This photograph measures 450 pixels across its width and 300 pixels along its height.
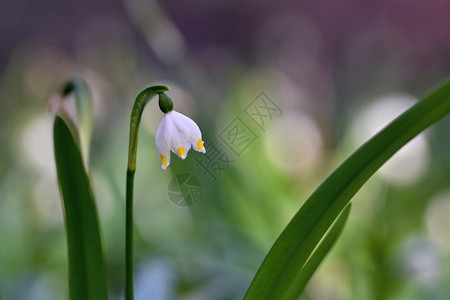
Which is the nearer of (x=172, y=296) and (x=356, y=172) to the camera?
(x=356, y=172)

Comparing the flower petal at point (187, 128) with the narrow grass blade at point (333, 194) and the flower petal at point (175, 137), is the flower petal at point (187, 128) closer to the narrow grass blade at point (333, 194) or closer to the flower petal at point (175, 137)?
the flower petal at point (175, 137)

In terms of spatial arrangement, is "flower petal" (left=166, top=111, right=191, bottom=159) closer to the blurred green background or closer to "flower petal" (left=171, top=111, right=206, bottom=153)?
"flower petal" (left=171, top=111, right=206, bottom=153)

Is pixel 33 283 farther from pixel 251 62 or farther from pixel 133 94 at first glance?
pixel 251 62

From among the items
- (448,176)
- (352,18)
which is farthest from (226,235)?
(352,18)

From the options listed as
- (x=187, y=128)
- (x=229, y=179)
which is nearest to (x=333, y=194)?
(x=187, y=128)

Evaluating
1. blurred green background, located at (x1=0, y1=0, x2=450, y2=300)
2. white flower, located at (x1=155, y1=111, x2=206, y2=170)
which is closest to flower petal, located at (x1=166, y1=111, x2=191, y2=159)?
white flower, located at (x1=155, y1=111, x2=206, y2=170)

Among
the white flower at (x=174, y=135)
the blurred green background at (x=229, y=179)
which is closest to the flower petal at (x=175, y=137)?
the white flower at (x=174, y=135)

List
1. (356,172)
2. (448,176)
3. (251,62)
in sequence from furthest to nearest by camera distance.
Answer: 1. (251,62)
2. (448,176)
3. (356,172)

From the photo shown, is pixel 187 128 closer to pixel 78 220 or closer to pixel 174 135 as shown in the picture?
pixel 174 135
